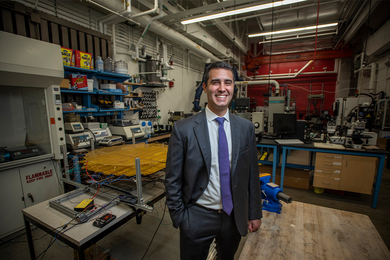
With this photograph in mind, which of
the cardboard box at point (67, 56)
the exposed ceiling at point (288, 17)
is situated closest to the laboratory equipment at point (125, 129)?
the cardboard box at point (67, 56)

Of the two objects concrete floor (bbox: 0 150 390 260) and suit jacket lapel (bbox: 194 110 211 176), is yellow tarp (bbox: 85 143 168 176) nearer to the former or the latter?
concrete floor (bbox: 0 150 390 260)

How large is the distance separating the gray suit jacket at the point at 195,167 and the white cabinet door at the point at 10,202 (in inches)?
86.0

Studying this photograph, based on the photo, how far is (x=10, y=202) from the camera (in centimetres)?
205

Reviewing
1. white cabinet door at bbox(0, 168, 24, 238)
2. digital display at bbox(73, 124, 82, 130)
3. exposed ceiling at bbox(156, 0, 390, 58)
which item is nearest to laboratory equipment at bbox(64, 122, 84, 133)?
digital display at bbox(73, 124, 82, 130)

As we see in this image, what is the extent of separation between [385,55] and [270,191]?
615 cm

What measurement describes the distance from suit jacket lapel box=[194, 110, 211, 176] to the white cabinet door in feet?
7.74

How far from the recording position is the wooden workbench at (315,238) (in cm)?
126

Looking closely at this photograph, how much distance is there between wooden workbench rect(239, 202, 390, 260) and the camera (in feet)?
4.15

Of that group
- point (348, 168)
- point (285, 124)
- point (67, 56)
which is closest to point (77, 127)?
point (67, 56)

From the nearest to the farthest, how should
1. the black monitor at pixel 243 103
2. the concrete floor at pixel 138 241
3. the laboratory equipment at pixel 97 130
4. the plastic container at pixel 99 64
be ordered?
the concrete floor at pixel 138 241, the laboratory equipment at pixel 97 130, the plastic container at pixel 99 64, the black monitor at pixel 243 103

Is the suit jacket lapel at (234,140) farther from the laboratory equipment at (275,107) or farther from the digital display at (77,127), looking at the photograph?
the laboratory equipment at (275,107)

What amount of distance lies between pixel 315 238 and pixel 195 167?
1.20 meters

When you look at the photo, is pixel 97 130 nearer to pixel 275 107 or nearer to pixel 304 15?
pixel 275 107

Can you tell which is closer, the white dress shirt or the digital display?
the white dress shirt
